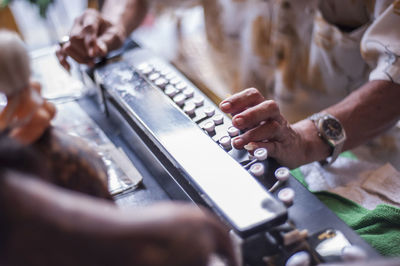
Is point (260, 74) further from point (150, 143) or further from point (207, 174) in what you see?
point (207, 174)

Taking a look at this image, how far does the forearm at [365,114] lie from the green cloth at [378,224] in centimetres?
13

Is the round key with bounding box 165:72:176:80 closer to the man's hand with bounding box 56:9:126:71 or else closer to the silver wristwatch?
the man's hand with bounding box 56:9:126:71

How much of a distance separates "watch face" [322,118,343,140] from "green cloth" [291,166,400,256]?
137 millimetres

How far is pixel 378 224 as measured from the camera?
1.81 ft

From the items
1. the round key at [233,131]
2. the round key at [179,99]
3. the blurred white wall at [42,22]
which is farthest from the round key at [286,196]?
the blurred white wall at [42,22]

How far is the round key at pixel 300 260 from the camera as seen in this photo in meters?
0.40

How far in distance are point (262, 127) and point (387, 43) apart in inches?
12.7

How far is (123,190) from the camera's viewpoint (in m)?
0.58

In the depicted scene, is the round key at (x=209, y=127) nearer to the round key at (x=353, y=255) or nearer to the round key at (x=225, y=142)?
the round key at (x=225, y=142)

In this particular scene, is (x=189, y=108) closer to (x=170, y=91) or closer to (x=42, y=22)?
(x=170, y=91)

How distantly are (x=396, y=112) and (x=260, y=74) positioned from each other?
0.63 meters

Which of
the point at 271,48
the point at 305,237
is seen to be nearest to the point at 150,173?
the point at 305,237

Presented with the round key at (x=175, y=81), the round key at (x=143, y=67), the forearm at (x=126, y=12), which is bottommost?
the round key at (x=175, y=81)

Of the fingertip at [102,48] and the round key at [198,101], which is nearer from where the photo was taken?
the round key at [198,101]
